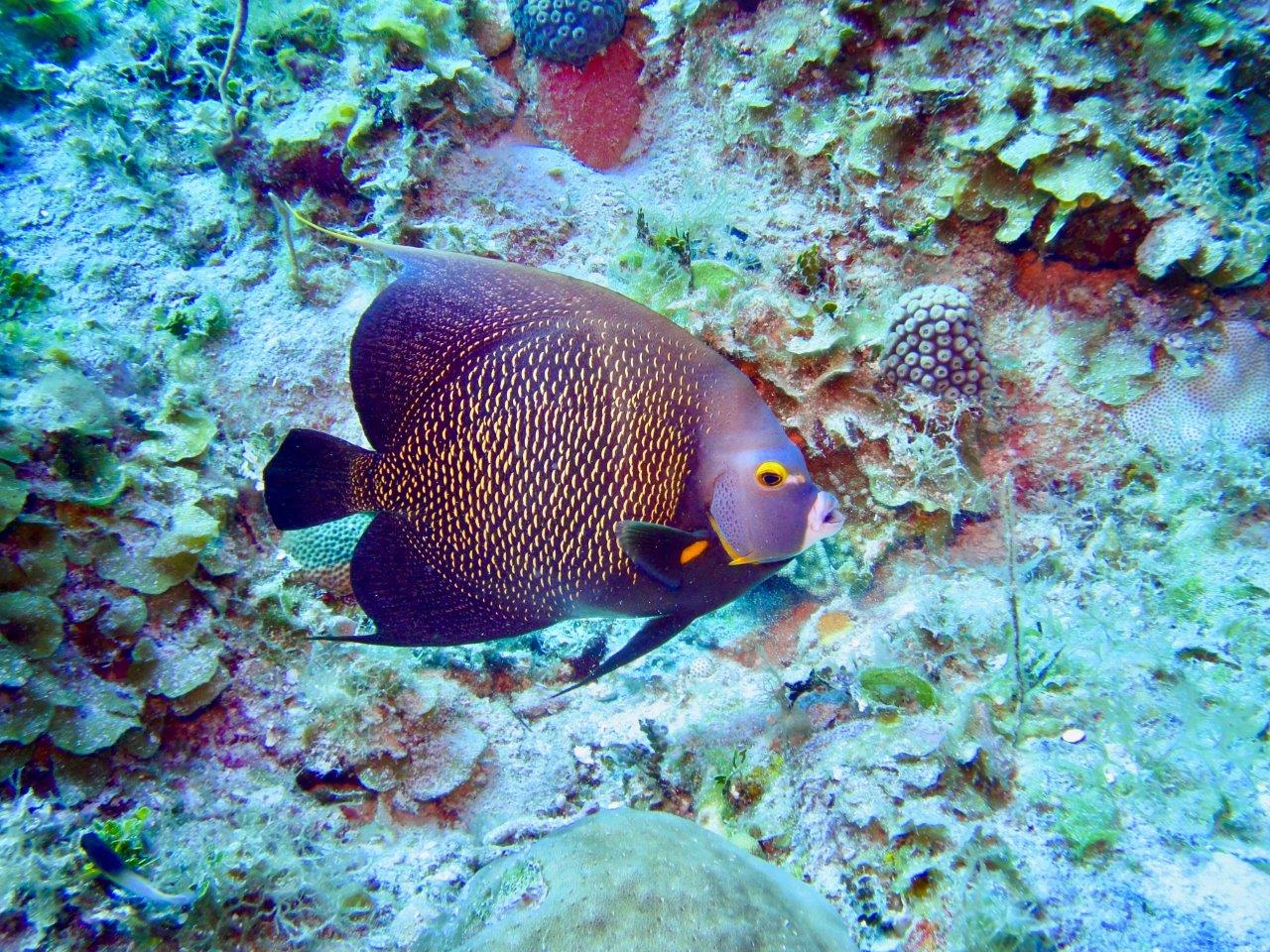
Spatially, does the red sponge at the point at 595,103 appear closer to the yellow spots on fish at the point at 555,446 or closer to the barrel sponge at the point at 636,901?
the yellow spots on fish at the point at 555,446

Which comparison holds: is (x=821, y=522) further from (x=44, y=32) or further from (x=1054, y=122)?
(x=44, y=32)

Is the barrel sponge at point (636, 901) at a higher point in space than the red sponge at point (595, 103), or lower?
lower

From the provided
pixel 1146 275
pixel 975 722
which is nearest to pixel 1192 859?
pixel 975 722

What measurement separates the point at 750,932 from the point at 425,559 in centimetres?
145

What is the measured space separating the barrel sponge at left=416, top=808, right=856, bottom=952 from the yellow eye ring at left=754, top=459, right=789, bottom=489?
1.15 m

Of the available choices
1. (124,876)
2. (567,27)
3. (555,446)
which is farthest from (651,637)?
(567,27)

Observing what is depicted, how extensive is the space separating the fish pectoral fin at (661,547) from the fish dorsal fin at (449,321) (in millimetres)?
551

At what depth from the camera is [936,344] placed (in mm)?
2730

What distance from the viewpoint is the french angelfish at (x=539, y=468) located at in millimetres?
1929

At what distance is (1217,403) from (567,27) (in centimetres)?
430

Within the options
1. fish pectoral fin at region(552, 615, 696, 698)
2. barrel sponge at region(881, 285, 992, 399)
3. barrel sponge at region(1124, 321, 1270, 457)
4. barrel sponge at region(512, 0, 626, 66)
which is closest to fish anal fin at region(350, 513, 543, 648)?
fish pectoral fin at region(552, 615, 696, 698)

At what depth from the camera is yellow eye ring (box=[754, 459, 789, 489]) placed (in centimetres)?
190

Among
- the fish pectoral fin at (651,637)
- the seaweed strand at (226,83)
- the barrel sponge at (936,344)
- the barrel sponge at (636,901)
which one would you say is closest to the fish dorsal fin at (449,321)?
the fish pectoral fin at (651,637)

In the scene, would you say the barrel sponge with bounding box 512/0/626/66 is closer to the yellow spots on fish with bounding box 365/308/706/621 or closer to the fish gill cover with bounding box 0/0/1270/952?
the fish gill cover with bounding box 0/0/1270/952
